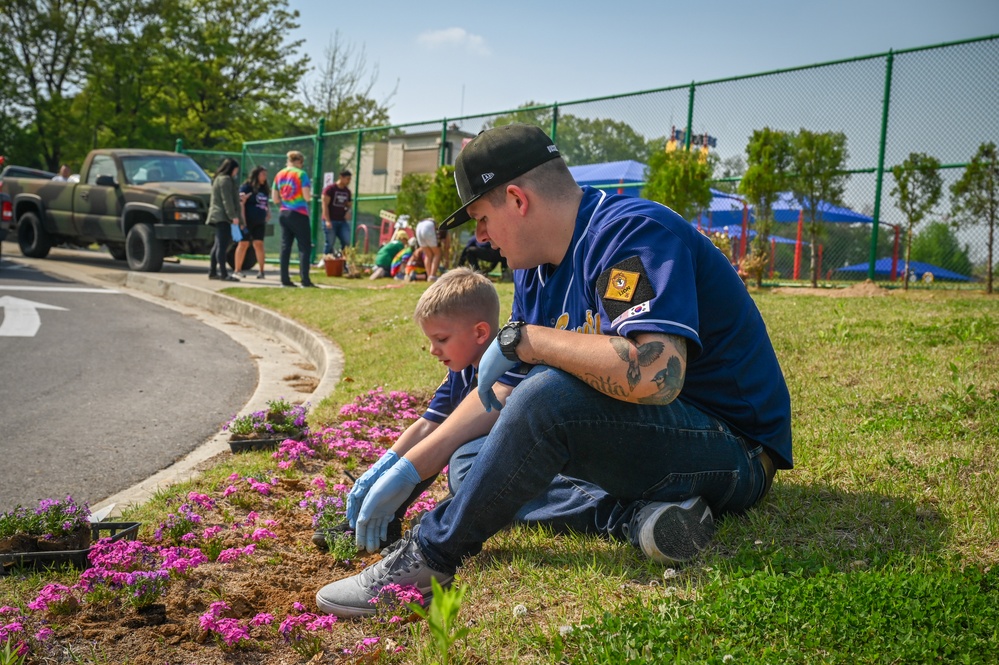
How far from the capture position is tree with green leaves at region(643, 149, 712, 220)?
39.5ft

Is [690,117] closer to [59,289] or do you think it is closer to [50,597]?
[59,289]

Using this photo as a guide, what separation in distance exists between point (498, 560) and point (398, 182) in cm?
1711

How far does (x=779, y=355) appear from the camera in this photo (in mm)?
5711

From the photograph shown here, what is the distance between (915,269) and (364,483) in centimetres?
1054

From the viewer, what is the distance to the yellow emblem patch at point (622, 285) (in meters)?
2.31

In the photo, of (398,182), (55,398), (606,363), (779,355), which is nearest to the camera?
(606,363)

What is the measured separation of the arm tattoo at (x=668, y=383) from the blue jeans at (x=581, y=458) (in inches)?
4.0

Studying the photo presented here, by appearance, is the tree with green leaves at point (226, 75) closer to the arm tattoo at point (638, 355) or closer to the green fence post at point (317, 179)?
the green fence post at point (317, 179)

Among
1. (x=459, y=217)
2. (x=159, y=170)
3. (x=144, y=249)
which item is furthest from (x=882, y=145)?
(x=159, y=170)

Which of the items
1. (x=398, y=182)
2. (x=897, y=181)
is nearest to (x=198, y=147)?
(x=398, y=182)

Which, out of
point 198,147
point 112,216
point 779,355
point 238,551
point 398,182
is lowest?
point 238,551

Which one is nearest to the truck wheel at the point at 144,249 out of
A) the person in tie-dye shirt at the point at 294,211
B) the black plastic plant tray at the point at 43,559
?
the person in tie-dye shirt at the point at 294,211

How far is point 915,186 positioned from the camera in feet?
36.2

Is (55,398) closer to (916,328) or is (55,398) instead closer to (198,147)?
(916,328)
